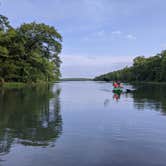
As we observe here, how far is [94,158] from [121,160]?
0.77 meters

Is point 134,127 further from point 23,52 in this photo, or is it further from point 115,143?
point 23,52

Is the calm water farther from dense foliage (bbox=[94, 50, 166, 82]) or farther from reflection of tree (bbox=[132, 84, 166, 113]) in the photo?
dense foliage (bbox=[94, 50, 166, 82])

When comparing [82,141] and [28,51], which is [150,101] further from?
[28,51]

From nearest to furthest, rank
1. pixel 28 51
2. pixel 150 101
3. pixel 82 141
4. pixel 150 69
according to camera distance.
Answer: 1. pixel 82 141
2. pixel 150 101
3. pixel 28 51
4. pixel 150 69

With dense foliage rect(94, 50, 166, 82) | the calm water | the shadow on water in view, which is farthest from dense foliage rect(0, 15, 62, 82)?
dense foliage rect(94, 50, 166, 82)

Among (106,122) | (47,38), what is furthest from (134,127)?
(47,38)

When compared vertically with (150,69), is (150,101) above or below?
below

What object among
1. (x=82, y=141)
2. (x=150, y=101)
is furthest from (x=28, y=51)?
(x=82, y=141)

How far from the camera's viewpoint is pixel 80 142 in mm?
9289

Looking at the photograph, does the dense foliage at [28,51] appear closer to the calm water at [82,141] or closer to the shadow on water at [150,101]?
the shadow on water at [150,101]

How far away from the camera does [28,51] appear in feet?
195

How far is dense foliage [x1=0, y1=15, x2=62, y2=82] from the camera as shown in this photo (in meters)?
53.2

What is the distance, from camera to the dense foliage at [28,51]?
174 ft

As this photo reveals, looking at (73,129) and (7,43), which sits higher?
(7,43)
